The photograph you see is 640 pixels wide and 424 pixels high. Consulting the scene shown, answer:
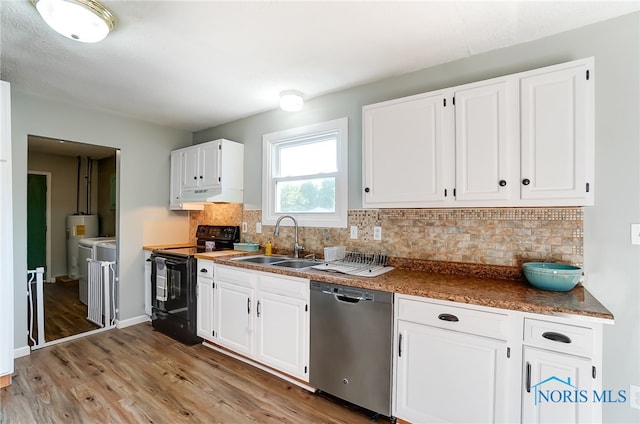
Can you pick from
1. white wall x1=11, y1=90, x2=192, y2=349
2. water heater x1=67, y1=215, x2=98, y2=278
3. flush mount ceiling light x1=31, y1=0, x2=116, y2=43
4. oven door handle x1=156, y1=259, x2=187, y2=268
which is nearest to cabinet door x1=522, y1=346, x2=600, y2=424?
flush mount ceiling light x1=31, y1=0, x2=116, y2=43

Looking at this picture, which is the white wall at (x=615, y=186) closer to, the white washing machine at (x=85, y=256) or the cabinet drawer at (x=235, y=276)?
the cabinet drawer at (x=235, y=276)

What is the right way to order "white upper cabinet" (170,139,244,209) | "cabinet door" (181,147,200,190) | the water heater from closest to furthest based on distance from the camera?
"white upper cabinet" (170,139,244,209) < "cabinet door" (181,147,200,190) < the water heater

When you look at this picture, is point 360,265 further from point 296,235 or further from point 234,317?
point 234,317

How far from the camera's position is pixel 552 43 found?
73.8 inches

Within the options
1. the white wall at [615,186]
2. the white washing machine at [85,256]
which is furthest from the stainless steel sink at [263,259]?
the white washing machine at [85,256]

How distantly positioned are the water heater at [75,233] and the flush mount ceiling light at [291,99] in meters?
4.67

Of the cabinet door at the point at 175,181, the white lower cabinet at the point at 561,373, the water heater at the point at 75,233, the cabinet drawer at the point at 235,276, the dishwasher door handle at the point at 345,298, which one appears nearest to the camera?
the white lower cabinet at the point at 561,373

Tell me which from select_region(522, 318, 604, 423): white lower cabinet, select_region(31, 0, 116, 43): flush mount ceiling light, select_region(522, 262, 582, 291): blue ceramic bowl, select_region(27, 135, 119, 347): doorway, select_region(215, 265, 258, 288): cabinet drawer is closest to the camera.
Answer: select_region(522, 318, 604, 423): white lower cabinet

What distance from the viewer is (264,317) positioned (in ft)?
7.97

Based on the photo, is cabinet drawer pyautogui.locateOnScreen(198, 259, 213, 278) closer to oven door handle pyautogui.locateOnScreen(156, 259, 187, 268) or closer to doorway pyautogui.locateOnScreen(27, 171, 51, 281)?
oven door handle pyautogui.locateOnScreen(156, 259, 187, 268)

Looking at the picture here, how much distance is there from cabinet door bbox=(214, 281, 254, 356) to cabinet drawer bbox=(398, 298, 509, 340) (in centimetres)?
133

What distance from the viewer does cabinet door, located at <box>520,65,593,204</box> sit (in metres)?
1.57

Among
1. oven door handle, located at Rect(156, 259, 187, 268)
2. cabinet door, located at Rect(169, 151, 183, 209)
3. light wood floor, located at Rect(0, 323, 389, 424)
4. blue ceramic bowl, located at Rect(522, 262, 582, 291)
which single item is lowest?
light wood floor, located at Rect(0, 323, 389, 424)

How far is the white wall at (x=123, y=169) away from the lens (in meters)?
2.74
